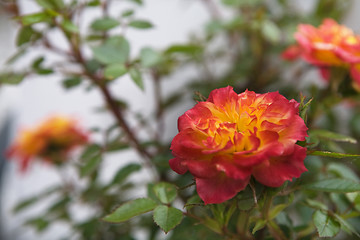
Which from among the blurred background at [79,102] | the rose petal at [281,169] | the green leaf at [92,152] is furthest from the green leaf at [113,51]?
the blurred background at [79,102]

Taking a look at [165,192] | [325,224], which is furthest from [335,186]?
[165,192]

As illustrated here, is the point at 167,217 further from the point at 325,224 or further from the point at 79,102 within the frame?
the point at 79,102

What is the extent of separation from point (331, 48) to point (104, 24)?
0.91ft

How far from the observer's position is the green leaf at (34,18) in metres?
0.32

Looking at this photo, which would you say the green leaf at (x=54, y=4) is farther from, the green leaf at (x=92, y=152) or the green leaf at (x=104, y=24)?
the green leaf at (x=92, y=152)

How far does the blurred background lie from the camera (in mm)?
976

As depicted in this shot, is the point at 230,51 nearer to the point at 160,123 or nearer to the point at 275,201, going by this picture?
the point at 160,123

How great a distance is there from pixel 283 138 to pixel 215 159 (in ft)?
0.16

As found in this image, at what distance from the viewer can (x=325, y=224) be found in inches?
9.9

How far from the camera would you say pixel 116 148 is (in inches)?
17.7

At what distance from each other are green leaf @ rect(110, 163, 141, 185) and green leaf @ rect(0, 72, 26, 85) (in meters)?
0.18

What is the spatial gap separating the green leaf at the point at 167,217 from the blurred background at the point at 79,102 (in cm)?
60

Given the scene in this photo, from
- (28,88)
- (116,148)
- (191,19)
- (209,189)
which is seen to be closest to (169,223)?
(209,189)

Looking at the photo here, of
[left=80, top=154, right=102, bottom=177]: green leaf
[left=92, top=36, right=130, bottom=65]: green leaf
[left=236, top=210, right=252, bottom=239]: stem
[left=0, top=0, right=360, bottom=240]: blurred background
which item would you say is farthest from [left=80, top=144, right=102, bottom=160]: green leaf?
[left=0, top=0, right=360, bottom=240]: blurred background
